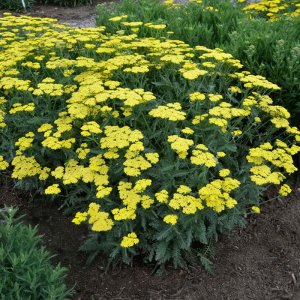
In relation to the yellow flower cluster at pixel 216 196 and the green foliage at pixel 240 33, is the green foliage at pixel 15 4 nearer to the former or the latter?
the green foliage at pixel 240 33

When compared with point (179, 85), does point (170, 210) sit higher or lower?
lower

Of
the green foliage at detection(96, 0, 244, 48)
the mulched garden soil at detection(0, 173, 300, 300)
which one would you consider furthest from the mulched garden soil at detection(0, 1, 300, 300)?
the green foliage at detection(96, 0, 244, 48)

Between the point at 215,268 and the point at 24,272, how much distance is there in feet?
4.64

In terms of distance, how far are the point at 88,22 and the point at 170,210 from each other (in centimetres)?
687

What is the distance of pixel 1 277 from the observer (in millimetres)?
2428

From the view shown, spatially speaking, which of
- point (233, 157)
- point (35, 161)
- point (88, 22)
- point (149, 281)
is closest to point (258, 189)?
point (233, 157)

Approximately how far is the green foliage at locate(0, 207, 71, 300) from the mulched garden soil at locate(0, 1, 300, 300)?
0.50 metres

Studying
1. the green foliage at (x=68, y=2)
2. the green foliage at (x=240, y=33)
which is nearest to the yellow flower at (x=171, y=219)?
the green foliage at (x=240, y=33)

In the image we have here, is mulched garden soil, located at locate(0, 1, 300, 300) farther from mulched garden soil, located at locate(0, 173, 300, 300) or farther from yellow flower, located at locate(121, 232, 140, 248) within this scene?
yellow flower, located at locate(121, 232, 140, 248)

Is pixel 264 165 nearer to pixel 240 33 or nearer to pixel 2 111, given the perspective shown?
pixel 240 33

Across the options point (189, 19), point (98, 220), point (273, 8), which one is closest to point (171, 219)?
point (98, 220)

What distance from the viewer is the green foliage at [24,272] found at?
2.43m

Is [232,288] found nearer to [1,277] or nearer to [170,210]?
[170,210]

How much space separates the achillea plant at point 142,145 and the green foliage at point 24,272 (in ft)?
1.18
